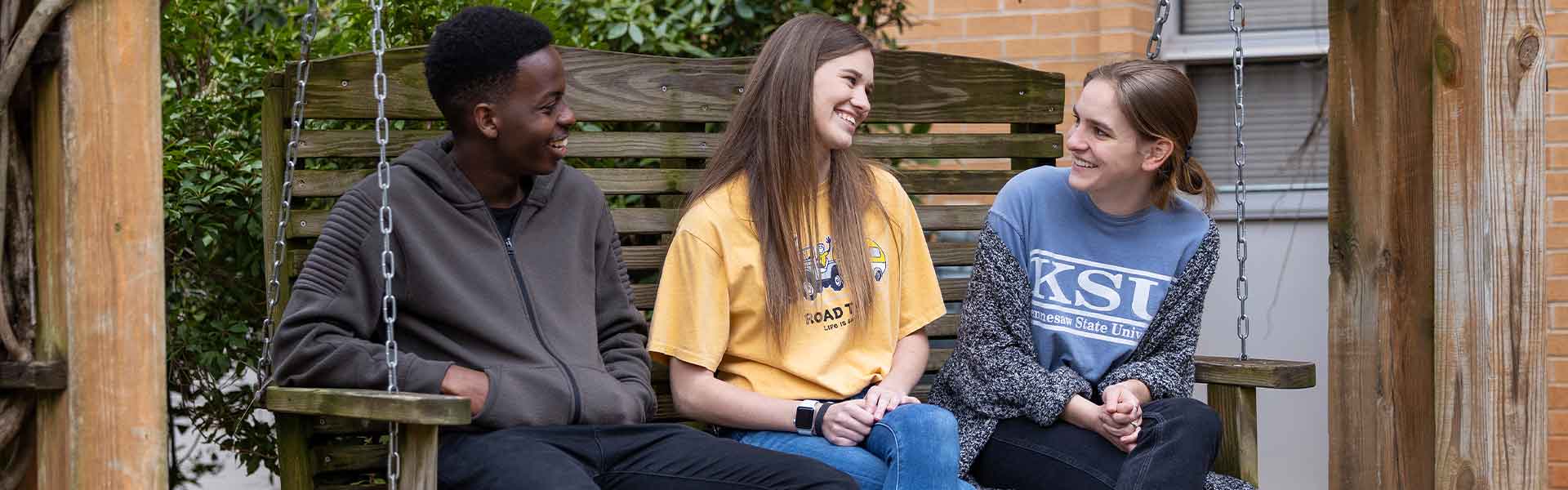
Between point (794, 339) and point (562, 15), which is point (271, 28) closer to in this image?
point (562, 15)

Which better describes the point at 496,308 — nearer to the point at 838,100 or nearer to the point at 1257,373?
the point at 838,100

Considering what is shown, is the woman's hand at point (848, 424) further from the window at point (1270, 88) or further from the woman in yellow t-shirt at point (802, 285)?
the window at point (1270, 88)

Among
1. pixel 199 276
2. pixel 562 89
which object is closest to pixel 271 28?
pixel 199 276

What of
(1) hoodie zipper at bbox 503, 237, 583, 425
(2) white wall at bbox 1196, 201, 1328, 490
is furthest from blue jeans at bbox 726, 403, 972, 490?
(2) white wall at bbox 1196, 201, 1328, 490

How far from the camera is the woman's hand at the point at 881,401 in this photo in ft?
10.5

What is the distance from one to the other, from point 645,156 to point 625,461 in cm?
102

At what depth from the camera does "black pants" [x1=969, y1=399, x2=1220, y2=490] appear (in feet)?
10.5

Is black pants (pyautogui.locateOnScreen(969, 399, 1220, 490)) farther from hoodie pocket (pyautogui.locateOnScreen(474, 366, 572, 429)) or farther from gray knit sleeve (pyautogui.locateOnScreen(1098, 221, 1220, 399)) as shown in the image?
hoodie pocket (pyautogui.locateOnScreen(474, 366, 572, 429))

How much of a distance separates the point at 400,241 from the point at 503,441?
41 centimetres

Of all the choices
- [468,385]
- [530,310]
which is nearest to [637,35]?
[530,310]

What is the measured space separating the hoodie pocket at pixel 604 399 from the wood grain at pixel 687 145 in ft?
2.29

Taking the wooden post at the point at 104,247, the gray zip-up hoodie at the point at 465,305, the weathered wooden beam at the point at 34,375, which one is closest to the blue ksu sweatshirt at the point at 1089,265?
the gray zip-up hoodie at the point at 465,305

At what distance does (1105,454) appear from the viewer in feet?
10.9

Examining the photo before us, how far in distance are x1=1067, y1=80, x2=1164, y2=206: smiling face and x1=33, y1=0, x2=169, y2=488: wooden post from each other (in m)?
→ 1.83
